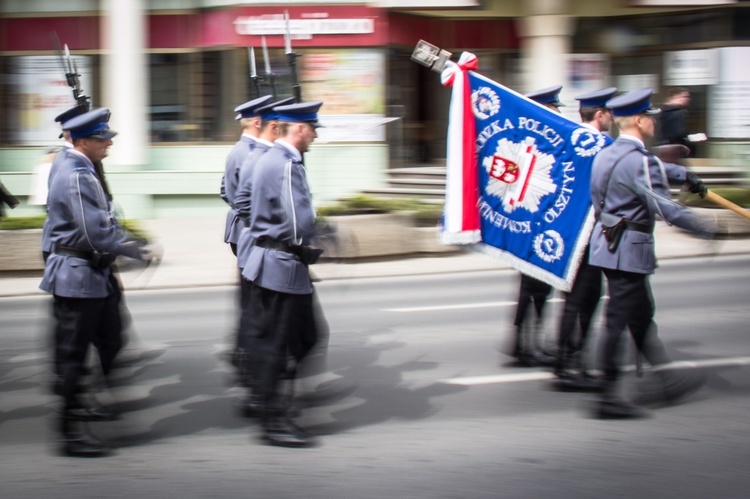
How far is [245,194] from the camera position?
643 cm

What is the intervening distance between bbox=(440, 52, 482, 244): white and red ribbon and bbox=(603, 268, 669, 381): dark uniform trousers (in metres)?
1.23

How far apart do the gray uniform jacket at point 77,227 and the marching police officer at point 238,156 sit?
1.41 meters

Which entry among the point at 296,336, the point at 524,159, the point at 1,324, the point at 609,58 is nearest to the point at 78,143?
the point at 296,336

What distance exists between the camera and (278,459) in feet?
17.3

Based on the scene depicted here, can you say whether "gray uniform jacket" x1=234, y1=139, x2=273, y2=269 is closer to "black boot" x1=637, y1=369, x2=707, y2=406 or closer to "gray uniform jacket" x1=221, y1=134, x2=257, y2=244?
"gray uniform jacket" x1=221, y1=134, x2=257, y2=244

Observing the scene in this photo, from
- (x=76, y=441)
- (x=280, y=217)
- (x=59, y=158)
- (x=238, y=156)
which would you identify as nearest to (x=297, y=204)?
(x=280, y=217)

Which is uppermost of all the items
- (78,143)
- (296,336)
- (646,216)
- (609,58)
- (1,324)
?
(609,58)

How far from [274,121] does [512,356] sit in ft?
8.63

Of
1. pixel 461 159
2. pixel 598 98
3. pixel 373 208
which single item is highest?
pixel 598 98

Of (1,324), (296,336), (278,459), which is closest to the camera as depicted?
(278,459)

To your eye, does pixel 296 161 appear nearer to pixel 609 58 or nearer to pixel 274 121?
pixel 274 121

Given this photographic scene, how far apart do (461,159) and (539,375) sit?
152 centimetres

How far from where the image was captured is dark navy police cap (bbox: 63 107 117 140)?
5.45m

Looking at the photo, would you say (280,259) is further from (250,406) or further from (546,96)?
(546,96)
